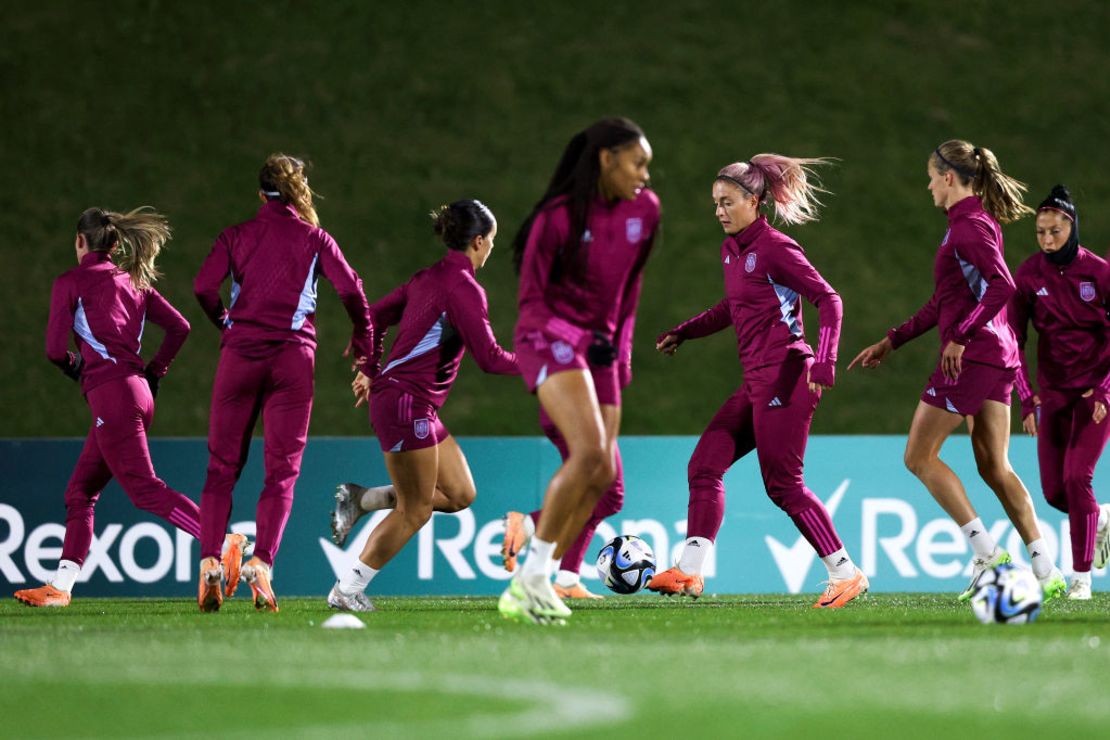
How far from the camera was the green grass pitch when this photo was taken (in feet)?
11.0

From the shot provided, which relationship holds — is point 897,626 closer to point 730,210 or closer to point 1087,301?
point 730,210

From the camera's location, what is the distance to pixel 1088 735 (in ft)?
10.4

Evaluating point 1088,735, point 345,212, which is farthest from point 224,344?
point 345,212

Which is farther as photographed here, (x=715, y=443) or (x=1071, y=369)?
Answer: (x=1071, y=369)

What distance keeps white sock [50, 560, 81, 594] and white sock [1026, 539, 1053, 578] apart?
191 inches

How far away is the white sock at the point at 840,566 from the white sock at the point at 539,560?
2.25m

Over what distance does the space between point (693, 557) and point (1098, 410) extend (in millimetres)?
2374

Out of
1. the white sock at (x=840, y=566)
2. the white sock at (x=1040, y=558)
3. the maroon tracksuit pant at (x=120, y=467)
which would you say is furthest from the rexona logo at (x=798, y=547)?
the white sock at (x=840, y=566)

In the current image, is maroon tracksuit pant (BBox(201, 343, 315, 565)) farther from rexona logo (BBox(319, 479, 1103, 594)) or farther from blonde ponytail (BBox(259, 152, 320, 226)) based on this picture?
rexona logo (BBox(319, 479, 1103, 594))

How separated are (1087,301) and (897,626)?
10.2ft

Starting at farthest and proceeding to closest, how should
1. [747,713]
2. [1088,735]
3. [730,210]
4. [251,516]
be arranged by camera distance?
[251,516], [730,210], [747,713], [1088,735]

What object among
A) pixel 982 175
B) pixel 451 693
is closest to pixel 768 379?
pixel 982 175

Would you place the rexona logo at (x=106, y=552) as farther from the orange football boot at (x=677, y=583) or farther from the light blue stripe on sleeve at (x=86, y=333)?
the orange football boot at (x=677, y=583)

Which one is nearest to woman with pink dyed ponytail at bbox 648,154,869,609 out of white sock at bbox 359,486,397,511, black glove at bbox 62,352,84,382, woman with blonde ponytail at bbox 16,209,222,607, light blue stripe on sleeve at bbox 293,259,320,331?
white sock at bbox 359,486,397,511
